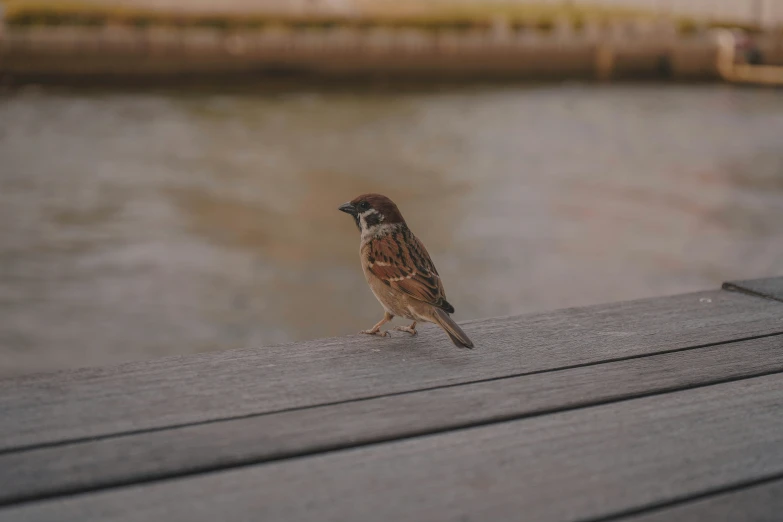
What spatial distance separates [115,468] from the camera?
130 centimetres

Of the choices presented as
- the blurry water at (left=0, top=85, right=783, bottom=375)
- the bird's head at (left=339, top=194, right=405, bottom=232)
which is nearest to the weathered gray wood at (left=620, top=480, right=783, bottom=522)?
the bird's head at (left=339, top=194, right=405, bottom=232)

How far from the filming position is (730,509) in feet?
4.02

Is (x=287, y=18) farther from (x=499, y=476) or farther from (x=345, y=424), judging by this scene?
(x=499, y=476)

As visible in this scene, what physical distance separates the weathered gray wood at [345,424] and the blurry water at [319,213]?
5.93 metres

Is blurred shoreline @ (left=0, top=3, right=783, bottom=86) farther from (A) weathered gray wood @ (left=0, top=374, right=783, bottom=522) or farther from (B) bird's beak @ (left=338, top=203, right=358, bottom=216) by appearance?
(A) weathered gray wood @ (left=0, top=374, right=783, bottom=522)

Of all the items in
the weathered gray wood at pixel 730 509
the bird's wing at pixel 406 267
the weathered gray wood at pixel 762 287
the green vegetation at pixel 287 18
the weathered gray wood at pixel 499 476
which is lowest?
the weathered gray wood at pixel 762 287

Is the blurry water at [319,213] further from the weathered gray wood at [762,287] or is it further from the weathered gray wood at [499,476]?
the weathered gray wood at [499,476]

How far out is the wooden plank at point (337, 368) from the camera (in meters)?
1.48

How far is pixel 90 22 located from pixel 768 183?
62.0ft

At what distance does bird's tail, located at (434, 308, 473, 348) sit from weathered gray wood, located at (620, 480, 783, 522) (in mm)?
648

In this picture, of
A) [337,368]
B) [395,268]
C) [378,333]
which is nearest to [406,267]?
[395,268]

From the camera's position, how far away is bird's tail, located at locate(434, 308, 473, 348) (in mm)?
1830

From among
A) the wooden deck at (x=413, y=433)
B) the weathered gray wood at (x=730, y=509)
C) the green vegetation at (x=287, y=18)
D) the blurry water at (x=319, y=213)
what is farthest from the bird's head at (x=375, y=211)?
the green vegetation at (x=287, y=18)

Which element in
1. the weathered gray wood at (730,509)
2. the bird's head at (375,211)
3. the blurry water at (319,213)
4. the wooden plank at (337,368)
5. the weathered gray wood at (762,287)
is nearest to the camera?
the weathered gray wood at (730,509)
